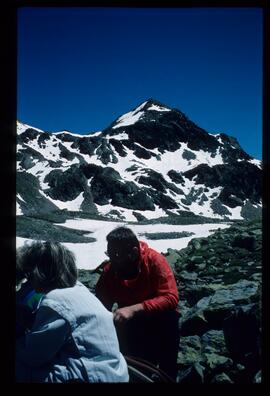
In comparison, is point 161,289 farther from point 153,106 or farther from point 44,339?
point 153,106

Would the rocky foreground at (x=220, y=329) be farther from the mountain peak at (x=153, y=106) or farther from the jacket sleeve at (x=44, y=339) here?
the mountain peak at (x=153, y=106)

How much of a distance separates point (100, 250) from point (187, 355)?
26.9 feet

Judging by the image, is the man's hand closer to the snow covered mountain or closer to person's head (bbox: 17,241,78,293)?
person's head (bbox: 17,241,78,293)

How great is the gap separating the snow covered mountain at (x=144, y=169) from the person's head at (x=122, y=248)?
68538 mm

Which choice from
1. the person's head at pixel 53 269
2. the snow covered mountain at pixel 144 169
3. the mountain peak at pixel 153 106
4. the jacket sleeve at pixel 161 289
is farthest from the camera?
the mountain peak at pixel 153 106

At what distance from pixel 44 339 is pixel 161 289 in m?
1.07

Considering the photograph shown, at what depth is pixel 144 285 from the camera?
305 centimetres

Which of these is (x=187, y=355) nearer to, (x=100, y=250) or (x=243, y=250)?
(x=243, y=250)

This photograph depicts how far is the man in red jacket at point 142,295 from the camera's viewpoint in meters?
2.95

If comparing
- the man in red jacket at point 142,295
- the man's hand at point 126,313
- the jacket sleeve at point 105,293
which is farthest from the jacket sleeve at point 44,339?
the jacket sleeve at point 105,293

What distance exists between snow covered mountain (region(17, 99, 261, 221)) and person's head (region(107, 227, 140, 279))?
68538 millimetres

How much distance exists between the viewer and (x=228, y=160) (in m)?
158

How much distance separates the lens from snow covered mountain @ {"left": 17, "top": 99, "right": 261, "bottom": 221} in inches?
4144

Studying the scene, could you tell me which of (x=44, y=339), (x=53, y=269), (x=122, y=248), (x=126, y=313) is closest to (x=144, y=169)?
(x=122, y=248)
